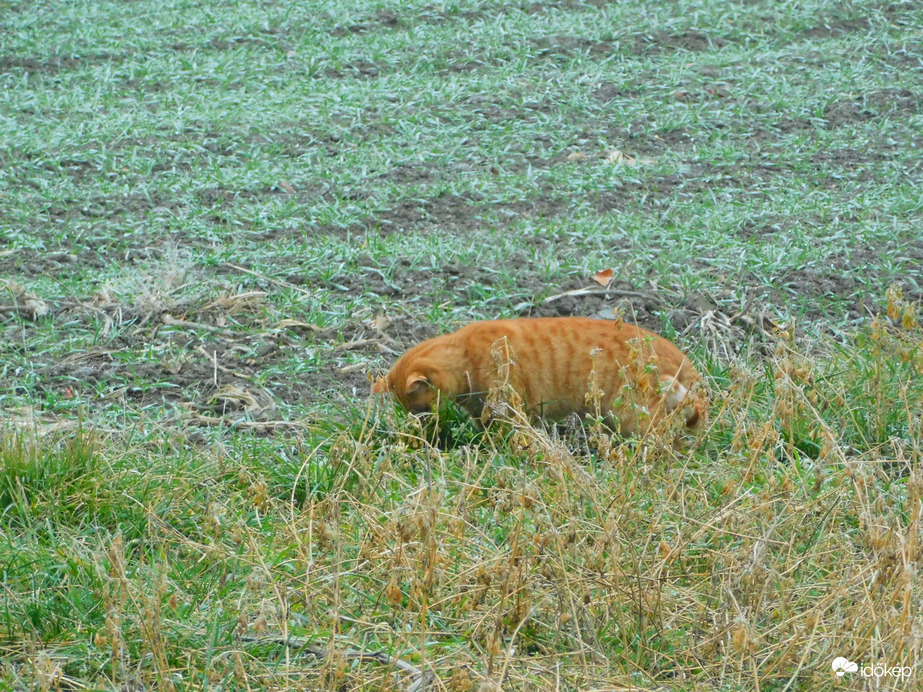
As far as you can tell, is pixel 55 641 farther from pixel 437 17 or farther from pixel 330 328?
pixel 437 17

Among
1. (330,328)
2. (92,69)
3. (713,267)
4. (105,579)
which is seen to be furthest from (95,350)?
(92,69)

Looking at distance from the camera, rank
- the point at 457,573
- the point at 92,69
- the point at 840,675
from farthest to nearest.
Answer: the point at 92,69
the point at 457,573
the point at 840,675

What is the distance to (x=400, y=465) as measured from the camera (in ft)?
13.9

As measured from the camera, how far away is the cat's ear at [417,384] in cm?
450

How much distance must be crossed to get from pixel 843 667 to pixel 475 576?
97 centimetres

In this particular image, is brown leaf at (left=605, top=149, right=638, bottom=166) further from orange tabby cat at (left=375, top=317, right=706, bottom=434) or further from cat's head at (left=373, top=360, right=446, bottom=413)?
cat's head at (left=373, top=360, right=446, bottom=413)

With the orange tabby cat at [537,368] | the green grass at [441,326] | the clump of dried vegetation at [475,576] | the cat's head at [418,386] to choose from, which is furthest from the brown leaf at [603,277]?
the clump of dried vegetation at [475,576]

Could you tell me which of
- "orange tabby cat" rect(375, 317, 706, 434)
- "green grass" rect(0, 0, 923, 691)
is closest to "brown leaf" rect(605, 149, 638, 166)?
"green grass" rect(0, 0, 923, 691)

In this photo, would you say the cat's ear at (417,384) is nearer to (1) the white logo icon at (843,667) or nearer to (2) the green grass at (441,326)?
(2) the green grass at (441,326)

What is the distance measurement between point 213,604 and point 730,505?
1.49 m

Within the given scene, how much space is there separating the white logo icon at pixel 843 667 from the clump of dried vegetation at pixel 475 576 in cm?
5

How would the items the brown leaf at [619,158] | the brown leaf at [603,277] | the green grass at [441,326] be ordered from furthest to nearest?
the brown leaf at [619,158] < the brown leaf at [603,277] < the green grass at [441,326]

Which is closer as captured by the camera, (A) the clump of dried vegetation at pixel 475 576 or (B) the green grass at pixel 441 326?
(A) the clump of dried vegetation at pixel 475 576

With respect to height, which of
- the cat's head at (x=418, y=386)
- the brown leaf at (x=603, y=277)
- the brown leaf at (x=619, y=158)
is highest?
the brown leaf at (x=619, y=158)
